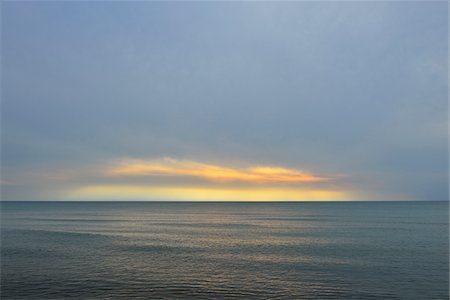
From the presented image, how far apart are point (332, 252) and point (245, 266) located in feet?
57.5

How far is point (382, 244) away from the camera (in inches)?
2522

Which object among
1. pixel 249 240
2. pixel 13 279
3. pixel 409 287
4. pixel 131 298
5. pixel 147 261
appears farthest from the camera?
pixel 249 240

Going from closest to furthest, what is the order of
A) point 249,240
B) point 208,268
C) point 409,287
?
1. point 409,287
2. point 208,268
3. point 249,240

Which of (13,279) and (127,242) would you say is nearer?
(13,279)

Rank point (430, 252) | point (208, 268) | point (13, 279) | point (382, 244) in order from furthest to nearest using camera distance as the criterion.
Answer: point (382, 244), point (430, 252), point (208, 268), point (13, 279)

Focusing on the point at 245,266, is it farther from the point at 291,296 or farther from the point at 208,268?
the point at 291,296

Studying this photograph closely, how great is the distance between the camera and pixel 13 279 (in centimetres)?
3756

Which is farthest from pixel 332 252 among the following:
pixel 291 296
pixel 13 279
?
pixel 13 279

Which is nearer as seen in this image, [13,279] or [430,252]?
[13,279]

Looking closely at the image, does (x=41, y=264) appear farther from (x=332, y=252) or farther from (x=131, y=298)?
(x=332, y=252)

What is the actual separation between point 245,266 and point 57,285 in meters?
22.0

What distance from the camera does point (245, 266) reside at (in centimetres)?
4509

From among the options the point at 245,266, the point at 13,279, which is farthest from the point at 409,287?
the point at 13,279

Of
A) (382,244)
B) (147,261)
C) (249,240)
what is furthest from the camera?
(249,240)
